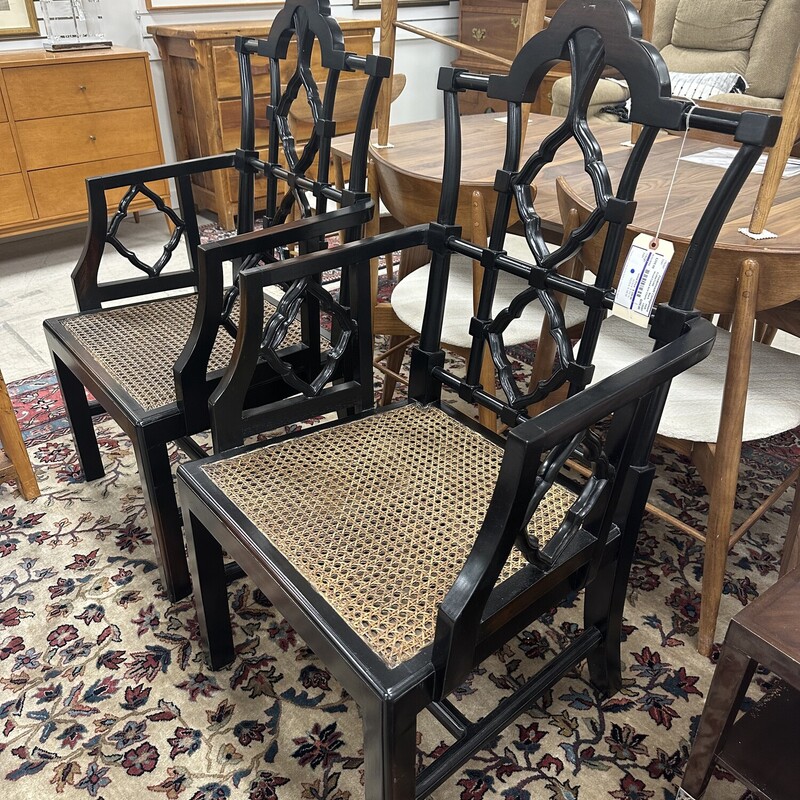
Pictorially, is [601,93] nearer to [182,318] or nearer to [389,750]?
[182,318]

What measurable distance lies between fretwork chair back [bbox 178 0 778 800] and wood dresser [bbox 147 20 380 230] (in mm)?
2145

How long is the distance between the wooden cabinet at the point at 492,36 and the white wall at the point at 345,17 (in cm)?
18

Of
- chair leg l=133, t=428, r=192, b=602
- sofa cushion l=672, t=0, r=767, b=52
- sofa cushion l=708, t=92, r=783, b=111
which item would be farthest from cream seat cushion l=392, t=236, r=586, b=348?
sofa cushion l=672, t=0, r=767, b=52

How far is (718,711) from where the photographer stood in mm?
928

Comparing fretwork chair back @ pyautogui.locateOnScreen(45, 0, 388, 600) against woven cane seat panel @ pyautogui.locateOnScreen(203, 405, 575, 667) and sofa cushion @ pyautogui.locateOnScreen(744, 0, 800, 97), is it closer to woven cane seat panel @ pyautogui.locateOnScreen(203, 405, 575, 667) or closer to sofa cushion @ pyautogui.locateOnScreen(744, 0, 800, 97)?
Result: woven cane seat panel @ pyautogui.locateOnScreen(203, 405, 575, 667)

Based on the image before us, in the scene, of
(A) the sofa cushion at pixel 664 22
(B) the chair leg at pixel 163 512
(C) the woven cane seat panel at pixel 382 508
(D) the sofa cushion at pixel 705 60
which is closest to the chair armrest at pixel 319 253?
(C) the woven cane seat panel at pixel 382 508

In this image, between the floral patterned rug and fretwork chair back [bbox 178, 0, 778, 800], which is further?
the floral patterned rug

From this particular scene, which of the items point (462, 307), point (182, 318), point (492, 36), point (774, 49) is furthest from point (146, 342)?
point (492, 36)

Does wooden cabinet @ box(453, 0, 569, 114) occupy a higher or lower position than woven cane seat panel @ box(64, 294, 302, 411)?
higher

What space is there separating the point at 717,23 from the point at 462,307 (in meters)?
3.20

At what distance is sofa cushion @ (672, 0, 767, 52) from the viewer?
369 centimetres

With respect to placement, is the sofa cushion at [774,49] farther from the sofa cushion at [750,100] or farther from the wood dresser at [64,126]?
the wood dresser at [64,126]

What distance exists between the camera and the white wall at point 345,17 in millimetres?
3336

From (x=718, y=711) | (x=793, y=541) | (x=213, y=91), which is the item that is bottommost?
(x=793, y=541)
